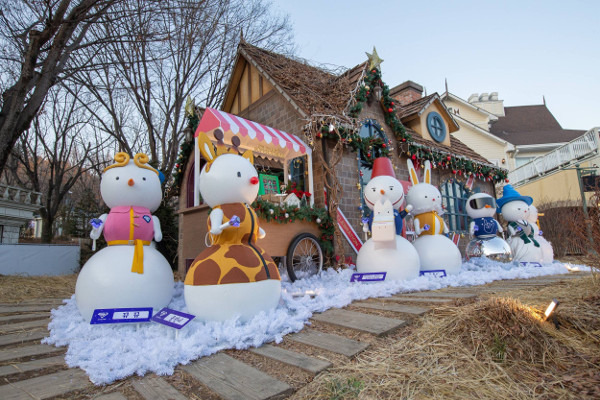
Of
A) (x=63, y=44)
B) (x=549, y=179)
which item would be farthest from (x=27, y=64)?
(x=549, y=179)

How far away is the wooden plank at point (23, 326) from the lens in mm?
3477

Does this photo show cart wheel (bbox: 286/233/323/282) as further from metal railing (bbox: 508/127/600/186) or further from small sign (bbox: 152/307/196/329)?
metal railing (bbox: 508/127/600/186)

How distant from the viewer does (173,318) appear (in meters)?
2.96

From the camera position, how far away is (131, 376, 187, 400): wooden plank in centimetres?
201

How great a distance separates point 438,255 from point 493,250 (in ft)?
7.53

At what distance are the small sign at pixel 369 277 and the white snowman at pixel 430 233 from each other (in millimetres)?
1400

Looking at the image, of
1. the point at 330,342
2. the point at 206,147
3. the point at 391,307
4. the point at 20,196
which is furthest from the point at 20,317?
the point at 20,196

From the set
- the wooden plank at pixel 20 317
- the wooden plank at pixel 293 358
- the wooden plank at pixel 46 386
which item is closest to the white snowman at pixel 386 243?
the wooden plank at pixel 293 358

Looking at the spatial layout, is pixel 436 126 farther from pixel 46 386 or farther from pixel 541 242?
pixel 46 386

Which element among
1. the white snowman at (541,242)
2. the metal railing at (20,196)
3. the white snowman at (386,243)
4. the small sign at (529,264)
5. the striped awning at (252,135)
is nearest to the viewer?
the white snowman at (386,243)

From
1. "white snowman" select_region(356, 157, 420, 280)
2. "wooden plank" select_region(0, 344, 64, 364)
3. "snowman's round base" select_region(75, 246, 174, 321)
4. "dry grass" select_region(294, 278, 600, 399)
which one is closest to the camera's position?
"dry grass" select_region(294, 278, 600, 399)

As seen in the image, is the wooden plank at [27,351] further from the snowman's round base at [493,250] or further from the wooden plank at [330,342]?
the snowman's round base at [493,250]

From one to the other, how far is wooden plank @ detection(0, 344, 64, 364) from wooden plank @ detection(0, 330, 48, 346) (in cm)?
16

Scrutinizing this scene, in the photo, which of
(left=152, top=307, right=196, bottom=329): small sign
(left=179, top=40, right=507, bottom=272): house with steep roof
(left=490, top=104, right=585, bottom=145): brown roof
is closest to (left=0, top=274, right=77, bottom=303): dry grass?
(left=179, top=40, right=507, bottom=272): house with steep roof
